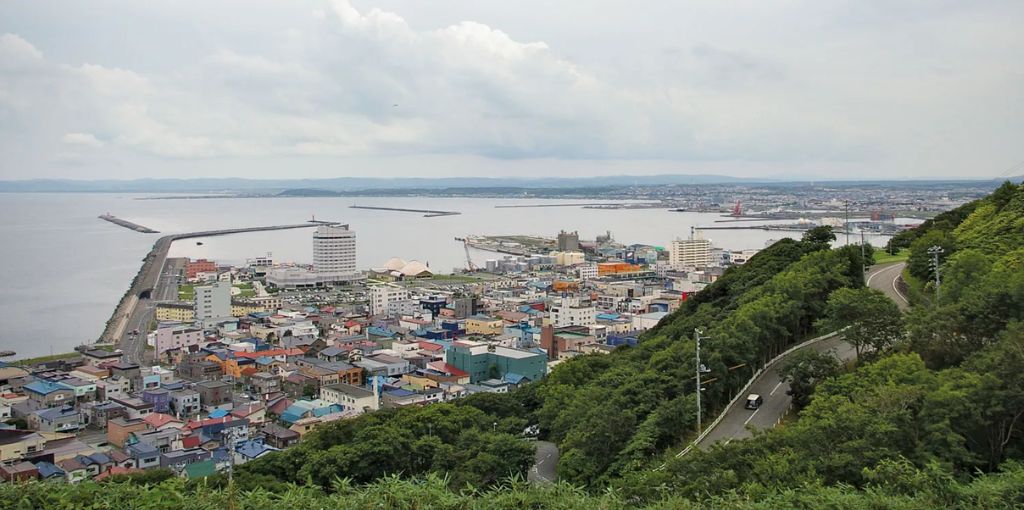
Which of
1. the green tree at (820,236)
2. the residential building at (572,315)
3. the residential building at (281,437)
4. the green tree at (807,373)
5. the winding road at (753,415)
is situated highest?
the green tree at (820,236)

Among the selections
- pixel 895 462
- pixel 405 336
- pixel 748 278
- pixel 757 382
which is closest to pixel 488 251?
pixel 405 336

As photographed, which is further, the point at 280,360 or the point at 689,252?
the point at 689,252

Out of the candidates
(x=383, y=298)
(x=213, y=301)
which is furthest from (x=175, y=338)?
(x=383, y=298)

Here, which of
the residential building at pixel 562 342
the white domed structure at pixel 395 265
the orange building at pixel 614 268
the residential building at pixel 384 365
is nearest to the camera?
the residential building at pixel 384 365

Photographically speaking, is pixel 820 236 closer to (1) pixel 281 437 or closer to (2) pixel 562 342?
(2) pixel 562 342

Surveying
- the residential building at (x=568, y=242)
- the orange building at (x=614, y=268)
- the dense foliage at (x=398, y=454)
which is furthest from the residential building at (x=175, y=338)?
the residential building at (x=568, y=242)

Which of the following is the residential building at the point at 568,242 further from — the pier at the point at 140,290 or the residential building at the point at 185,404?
the residential building at the point at 185,404

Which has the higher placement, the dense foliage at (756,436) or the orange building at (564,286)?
the dense foliage at (756,436)

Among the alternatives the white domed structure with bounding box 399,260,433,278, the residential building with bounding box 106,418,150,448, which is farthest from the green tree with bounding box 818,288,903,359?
the white domed structure with bounding box 399,260,433,278
